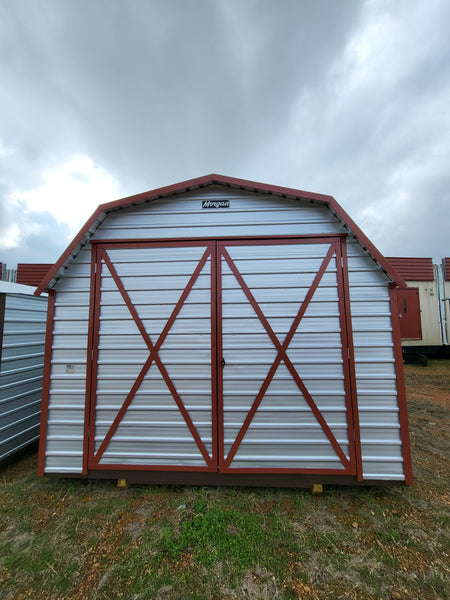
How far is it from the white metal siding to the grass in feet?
1.42

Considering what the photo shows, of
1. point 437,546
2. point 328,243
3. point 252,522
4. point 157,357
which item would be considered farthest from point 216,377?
point 437,546

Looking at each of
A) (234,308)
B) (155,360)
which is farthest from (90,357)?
(234,308)

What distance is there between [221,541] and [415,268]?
1203 cm

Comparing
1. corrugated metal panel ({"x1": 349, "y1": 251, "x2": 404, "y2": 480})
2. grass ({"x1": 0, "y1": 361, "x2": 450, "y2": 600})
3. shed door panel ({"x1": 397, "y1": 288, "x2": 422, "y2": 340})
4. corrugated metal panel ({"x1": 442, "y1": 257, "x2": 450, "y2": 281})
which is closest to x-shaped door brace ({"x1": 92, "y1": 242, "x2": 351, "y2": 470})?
corrugated metal panel ({"x1": 349, "y1": 251, "x2": 404, "y2": 480})

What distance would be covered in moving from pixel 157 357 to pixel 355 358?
8.02 ft

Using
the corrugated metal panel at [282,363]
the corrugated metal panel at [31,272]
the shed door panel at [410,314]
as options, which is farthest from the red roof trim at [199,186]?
the corrugated metal panel at [31,272]

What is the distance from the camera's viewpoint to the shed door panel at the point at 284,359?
275 cm

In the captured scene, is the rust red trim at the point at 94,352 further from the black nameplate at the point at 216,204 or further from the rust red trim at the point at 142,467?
the black nameplate at the point at 216,204

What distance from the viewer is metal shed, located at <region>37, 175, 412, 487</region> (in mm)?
2754

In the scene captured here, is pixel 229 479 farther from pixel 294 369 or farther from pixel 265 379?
pixel 294 369

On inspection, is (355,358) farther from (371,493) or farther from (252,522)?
(252,522)

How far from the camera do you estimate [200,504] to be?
2.56 m

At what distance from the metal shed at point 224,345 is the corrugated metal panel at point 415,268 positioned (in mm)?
9231

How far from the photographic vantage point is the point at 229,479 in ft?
9.09
